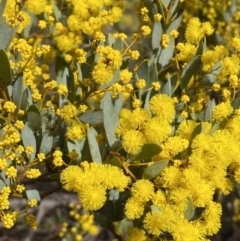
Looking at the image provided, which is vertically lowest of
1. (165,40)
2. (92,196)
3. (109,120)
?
(92,196)

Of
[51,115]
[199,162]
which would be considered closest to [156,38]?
[51,115]

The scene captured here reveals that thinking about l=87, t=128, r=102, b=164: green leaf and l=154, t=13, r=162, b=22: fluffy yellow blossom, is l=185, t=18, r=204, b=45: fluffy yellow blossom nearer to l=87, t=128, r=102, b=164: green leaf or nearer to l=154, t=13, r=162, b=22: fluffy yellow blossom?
l=154, t=13, r=162, b=22: fluffy yellow blossom

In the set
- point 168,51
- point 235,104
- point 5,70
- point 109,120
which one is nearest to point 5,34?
point 5,70

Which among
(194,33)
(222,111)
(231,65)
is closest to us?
(222,111)

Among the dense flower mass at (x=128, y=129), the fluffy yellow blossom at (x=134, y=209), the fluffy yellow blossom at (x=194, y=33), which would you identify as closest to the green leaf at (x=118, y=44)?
the dense flower mass at (x=128, y=129)

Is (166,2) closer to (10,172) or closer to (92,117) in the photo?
(92,117)

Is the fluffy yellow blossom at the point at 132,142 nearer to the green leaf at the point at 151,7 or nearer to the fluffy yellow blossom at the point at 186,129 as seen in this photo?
the fluffy yellow blossom at the point at 186,129
